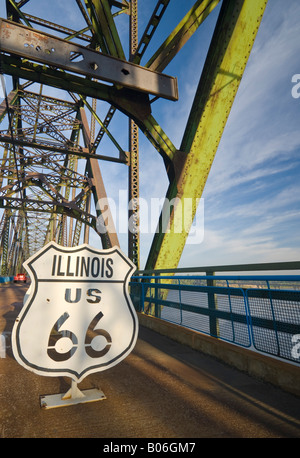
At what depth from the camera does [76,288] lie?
2.17 metres

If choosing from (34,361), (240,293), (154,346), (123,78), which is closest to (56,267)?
(34,361)

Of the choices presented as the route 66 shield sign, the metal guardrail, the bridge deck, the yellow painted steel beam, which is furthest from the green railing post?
the route 66 shield sign

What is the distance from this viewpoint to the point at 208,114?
4.90 meters

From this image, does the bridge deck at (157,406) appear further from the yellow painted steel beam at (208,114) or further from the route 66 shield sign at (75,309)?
the yellow painted steel beam at (208,114)

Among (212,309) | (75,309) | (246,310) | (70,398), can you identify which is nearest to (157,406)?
(70,398)

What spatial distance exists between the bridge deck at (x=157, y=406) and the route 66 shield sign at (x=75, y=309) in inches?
13.6

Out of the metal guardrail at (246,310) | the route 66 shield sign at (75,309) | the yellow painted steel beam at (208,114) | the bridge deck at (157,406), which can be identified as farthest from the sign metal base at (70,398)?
the yellow painted steel beam at (208,114)

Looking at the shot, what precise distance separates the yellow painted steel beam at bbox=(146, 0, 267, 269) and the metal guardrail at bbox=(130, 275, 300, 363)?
911 mm

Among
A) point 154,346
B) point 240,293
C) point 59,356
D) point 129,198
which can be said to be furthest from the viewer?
point 129,198

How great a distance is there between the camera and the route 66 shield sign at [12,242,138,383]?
1.95 meters

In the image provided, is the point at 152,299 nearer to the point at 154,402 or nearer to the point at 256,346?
the point at 256,346

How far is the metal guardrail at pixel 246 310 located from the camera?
2.61 meters

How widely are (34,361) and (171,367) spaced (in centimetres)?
179

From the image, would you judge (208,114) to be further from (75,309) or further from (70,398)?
(70,398)
